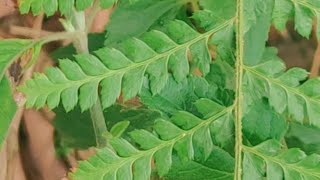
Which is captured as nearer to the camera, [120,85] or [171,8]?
[120,85]

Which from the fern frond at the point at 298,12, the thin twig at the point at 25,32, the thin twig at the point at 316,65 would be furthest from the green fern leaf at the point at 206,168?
the thin twig at the point at 316,65

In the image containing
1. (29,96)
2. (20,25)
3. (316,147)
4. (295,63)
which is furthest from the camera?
(295,63)

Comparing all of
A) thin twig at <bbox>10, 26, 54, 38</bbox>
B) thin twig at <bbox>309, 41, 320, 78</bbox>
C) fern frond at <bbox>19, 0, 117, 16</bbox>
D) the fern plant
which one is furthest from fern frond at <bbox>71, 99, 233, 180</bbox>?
thin twig at <bbox>309, 41, 320, 78</bbox>

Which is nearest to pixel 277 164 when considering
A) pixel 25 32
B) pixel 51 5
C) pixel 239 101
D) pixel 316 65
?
pixel 239 101

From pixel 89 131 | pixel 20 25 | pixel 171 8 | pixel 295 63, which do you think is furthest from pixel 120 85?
pixel 295 63

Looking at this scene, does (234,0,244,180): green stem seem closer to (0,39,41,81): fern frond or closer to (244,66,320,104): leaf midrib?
(244,66,320,104): leaf midrib

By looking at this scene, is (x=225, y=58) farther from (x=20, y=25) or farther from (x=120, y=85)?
(x=20, y=25)

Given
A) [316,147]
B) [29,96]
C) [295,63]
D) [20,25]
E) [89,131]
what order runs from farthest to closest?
1. [295,63]
2. [20,25]
3. [89,131]
4. [316,147]
5. [29,96]

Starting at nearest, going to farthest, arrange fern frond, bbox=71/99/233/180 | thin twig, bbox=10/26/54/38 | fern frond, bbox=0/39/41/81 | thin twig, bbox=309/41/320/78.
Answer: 1. fern frond, bbox=71/99/233/180
2. fern frond, bbox=0/39/41/81
3. thin twig, bbox=10/26/54/38
4. thin twig, bbox=309/41/320/78
